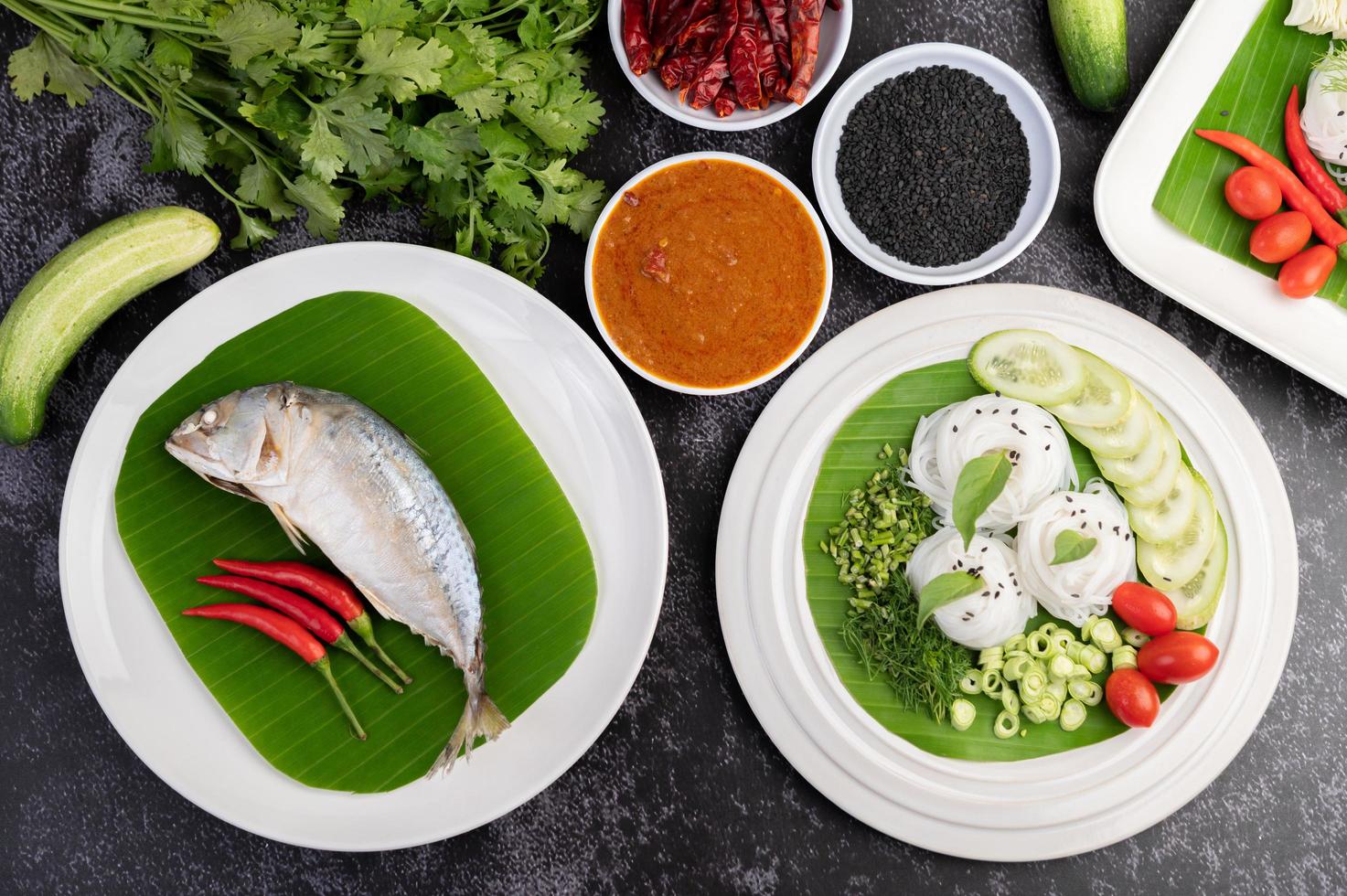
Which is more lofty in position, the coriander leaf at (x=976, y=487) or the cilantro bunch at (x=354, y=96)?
the cilantro bunch at (x=354, y=96)

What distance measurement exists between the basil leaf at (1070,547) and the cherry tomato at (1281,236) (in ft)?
3.16

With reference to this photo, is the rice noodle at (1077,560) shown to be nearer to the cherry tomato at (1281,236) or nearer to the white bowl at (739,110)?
the cherry tomato at (1281,236)

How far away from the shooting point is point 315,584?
2090 millimetres

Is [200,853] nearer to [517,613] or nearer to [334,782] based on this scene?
[334,782]

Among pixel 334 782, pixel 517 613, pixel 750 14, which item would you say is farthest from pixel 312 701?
pixel 750 14

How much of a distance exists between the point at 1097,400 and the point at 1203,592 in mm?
562

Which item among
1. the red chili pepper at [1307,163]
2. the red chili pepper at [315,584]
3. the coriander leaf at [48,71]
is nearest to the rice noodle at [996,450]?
the red chili pepper at [1307,163]

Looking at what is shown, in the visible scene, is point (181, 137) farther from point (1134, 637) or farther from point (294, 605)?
point (1134, 637)

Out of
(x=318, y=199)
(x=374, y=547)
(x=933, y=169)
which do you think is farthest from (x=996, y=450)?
(x=318, y=199)

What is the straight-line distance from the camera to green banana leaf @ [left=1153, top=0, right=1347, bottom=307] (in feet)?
7.66

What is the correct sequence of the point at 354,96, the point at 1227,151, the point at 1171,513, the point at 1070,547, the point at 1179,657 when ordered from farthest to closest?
the point at 1227,151, the point at 1171,513, the point at 1179,657, the point at 1070,547, the point at 354,96

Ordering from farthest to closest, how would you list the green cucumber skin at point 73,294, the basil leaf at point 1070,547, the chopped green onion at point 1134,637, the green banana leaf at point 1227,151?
the green banana leaf at point 1227,151 → the chopped green onion at point 1134,637 → the green cucumber skin at point 73,294 → the basil leaf at point 1070,547

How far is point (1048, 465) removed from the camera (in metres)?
2.17

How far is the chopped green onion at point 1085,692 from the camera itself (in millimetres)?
2191
